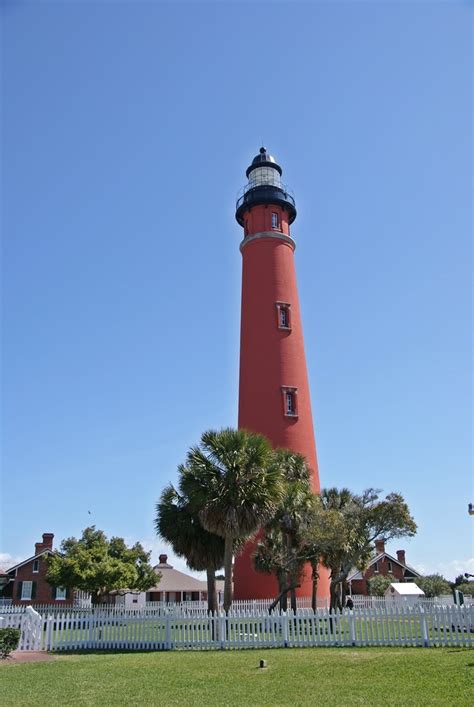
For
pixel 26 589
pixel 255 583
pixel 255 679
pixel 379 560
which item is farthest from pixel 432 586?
pixel 255 679

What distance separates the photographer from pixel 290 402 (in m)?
30.2

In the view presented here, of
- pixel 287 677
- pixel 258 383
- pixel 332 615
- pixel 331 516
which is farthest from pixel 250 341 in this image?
pixel 287 677

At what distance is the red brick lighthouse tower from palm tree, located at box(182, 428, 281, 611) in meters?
9.00

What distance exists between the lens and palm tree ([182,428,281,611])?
19422 millimetres

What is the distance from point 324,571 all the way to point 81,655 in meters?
16.0

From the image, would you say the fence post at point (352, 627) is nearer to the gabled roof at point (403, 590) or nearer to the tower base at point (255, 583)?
the tower base at point (255, 583)

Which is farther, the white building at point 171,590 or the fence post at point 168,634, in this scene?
the white building at point 171,590

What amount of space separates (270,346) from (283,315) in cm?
191

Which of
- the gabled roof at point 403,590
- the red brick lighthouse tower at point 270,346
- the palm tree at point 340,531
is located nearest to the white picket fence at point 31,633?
the palm tree at point 340,531

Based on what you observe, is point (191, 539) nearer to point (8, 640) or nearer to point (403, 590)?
point (8, 640)

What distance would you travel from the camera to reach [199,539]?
22.0 metres

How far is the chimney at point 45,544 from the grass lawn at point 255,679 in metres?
29.4

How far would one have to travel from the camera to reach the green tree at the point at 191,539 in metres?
22.0

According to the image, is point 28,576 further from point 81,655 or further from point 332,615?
point 332,615
